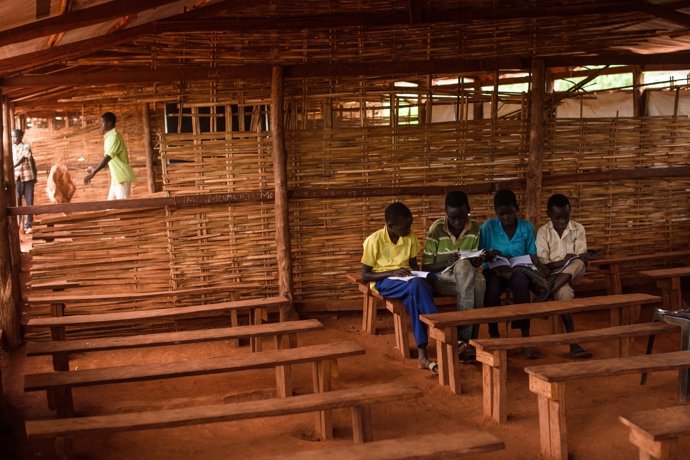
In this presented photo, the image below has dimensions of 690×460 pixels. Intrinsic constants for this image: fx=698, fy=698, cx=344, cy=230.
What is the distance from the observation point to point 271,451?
4223mm

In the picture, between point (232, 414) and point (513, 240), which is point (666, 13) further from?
point (232, 414)

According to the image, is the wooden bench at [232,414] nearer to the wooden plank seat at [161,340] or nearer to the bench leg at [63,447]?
the bench leg at [63,447]

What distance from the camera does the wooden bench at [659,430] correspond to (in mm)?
3174

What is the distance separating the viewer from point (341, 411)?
486 cm

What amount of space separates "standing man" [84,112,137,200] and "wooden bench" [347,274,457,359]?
317 centimetres

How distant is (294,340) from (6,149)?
Result: 5.69 m

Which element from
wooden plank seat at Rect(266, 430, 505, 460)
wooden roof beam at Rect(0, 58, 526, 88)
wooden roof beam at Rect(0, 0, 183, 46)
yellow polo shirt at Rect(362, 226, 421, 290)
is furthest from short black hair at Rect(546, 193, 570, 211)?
wooden roof beam at Rect(0, 0, 183, 46)

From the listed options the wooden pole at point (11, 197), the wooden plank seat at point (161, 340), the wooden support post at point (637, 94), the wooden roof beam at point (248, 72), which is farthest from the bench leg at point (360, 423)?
the wooden support post at point (637, 94)

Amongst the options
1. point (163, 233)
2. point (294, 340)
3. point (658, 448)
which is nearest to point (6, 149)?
point (163, 233)

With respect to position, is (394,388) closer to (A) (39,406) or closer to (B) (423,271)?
(B) (423,271)

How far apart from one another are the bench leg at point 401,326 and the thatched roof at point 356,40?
2.44 meters

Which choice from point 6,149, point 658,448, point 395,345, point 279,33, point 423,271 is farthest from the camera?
point 6,149

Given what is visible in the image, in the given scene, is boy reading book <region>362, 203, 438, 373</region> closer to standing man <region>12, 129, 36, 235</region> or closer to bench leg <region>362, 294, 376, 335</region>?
bench leg <region>362, 294, 376, 335</region>

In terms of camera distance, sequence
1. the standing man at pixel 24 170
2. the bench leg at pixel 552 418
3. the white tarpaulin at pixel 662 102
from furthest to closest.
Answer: the standing man at pixel 24 170 → the white tarpaulin at pixel 662 102 → the bench leg at pixel 552 418
